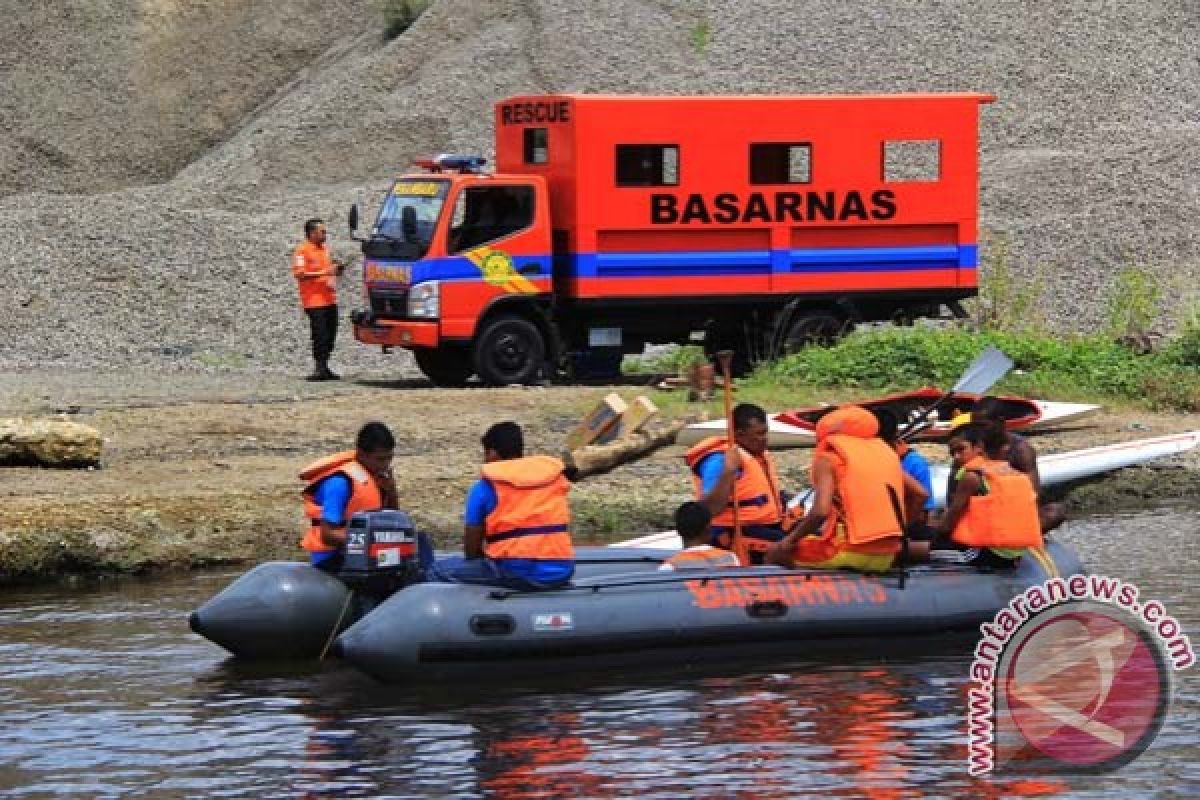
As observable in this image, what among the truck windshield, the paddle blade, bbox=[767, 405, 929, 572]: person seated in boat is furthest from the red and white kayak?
bbox=[767, 405, 929, 572]: person seated in boat

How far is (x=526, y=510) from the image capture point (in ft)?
42.5

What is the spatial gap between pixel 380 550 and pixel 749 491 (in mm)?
2307

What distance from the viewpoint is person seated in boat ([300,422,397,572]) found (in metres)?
13.4

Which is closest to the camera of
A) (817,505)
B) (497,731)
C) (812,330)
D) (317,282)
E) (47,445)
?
(497,731)

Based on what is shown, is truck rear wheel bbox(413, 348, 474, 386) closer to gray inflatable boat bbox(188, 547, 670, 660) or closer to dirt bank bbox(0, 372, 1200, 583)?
dirt bank bbox(0, 372, 1200, 583)

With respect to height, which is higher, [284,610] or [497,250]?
[497,250]

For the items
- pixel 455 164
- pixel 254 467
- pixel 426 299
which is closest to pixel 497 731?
pixel 254 467

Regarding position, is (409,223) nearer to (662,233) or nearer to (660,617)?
(662,233)

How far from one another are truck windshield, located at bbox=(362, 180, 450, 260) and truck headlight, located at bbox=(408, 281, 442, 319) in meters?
0.31

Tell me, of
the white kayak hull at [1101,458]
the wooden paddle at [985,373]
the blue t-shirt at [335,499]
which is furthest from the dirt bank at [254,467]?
the blue t-shirt at [335,499]

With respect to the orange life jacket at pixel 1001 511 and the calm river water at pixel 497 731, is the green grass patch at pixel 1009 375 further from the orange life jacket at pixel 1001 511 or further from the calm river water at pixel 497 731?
the orange life jacket at pixel 1001 511

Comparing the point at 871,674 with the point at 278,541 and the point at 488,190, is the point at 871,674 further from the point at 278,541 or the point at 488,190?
the point at 488,190

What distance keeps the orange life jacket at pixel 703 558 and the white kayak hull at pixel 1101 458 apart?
384 cm

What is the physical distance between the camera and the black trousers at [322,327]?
79.0 ft
